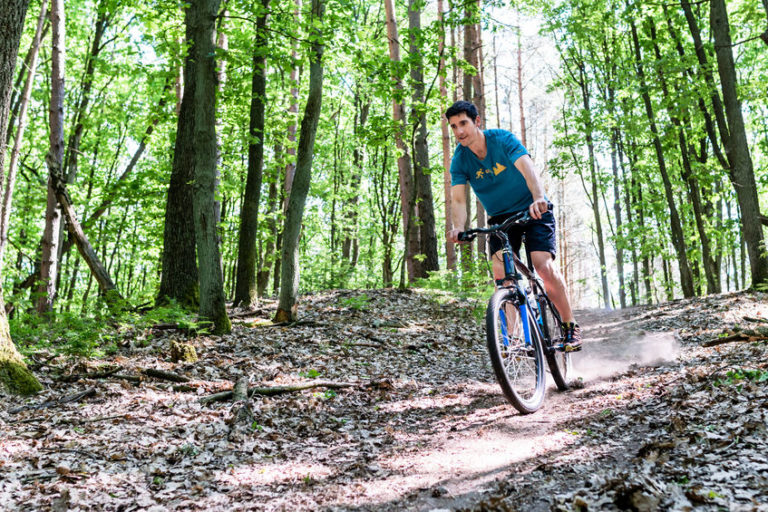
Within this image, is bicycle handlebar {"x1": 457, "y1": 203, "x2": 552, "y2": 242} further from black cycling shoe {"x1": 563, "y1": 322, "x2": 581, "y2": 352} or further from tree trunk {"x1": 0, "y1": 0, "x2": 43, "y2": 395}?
tree trunk {"x1": 0, "y1": 0, "x2": 43, "y2": 395}

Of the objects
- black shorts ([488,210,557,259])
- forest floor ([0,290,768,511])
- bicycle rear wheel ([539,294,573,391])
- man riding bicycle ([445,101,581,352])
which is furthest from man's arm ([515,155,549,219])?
forest floor ([0,290,768,511])

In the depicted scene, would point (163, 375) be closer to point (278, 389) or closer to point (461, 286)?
point (278, 389)

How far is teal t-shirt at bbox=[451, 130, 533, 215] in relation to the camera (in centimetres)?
450

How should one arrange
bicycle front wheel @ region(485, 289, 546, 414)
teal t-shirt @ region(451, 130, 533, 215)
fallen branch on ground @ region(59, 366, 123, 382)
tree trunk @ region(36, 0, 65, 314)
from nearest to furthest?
bicycle front wheel @ region(485, 289, 546, 414) < teal t-shirt @ region(451, 130, 533, 215) < fallen branch on ground @ region(59, 366, 123, 382) < tree trunk @ region(36, 0, 65, 314)

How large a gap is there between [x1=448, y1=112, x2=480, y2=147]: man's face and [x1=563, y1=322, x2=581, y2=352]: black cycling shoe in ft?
6.52

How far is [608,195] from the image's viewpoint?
28406 millimetres

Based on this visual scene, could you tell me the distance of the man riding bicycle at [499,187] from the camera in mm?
4418

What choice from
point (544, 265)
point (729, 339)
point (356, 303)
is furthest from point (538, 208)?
Answer: point (356, 303)

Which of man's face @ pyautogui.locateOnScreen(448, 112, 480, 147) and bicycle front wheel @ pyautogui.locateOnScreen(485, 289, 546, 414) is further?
man's face @ pyautogui.locateOnScreen(448, 112, 480, 147)

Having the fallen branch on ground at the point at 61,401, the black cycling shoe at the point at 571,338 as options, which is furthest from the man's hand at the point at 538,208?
the fallen branch on ground at the point at 61,401

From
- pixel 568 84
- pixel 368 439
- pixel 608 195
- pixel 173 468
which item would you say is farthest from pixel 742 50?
pixel 173 468

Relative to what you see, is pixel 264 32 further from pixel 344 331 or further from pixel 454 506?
pixel 454 506

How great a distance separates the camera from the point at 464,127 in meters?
4.38

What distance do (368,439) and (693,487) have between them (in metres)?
2.33
